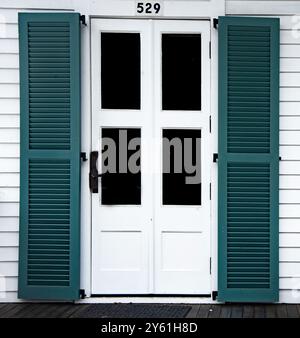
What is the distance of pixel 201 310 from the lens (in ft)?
19.8

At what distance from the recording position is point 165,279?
247 inches

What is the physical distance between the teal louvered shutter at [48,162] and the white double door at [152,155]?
230 mm

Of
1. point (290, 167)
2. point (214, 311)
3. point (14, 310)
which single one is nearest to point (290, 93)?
point (290, 167)

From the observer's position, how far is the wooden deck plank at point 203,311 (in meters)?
5.88

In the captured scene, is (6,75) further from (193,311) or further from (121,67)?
(193,311)

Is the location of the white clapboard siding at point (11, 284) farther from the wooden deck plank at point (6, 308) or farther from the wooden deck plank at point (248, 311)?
the wooden deck plank at point (248, 311)

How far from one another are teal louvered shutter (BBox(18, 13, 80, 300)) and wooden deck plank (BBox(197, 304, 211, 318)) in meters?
1.11

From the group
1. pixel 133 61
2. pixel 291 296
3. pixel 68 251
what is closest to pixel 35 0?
pixel 133 61

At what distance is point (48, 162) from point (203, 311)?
1895 mm

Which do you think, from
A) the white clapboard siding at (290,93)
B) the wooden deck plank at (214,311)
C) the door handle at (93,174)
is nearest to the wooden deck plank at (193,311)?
the wooden deck plank at (214,311)

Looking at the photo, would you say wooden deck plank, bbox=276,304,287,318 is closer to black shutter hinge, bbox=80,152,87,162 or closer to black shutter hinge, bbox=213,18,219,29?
black shutter hinge, bbox=80,152,87,162

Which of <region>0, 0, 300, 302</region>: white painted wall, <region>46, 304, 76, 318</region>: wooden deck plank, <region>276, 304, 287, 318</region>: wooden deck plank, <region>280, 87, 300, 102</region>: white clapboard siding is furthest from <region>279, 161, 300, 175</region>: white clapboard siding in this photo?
<region>46, 304, 76, 318</region>: wooden deck plank

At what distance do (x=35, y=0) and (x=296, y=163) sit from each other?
278 centimetres
